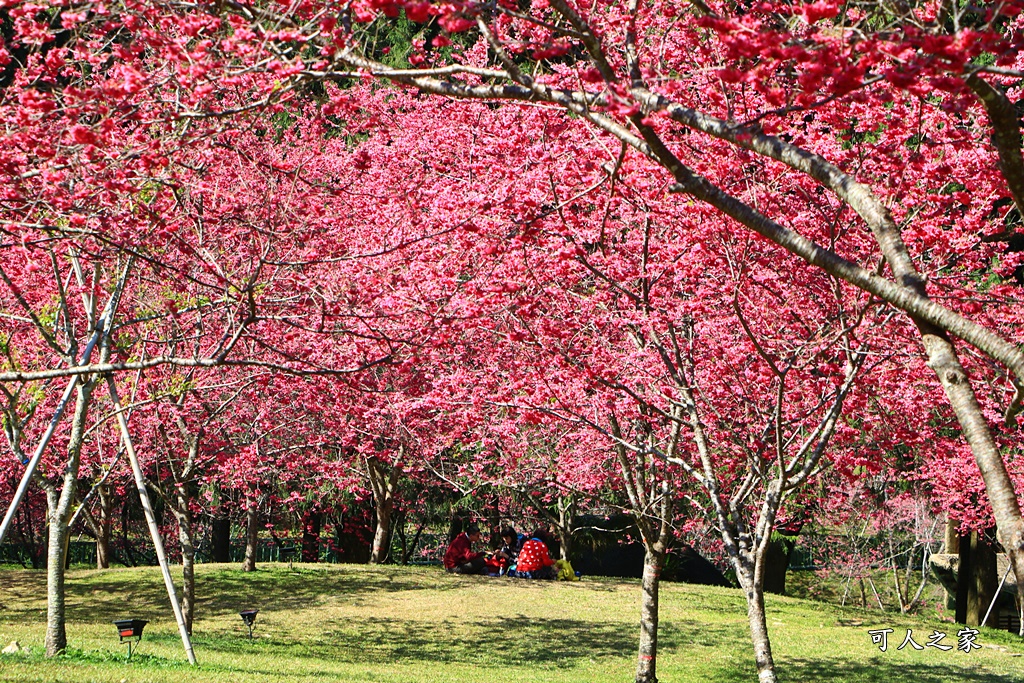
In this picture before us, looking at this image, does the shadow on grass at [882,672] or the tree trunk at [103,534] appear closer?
the shadow on grass at [882,672]

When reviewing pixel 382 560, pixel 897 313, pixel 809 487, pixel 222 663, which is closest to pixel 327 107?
pixel 897 313

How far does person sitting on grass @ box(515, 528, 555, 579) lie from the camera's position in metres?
18.6

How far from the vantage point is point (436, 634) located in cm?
1293

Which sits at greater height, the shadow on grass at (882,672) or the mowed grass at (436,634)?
the mowed grass at (436,634)

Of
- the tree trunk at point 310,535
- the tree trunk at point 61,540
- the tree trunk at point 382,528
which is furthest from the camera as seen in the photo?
the tree trunk at point 310,535

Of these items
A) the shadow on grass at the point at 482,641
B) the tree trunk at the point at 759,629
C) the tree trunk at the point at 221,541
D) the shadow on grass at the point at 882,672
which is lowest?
the shadow on grass at the point at 882,672

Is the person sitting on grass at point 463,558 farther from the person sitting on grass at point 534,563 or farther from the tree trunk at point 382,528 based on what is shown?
the tree trunk at point 382,528

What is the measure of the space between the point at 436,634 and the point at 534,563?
19.2ft

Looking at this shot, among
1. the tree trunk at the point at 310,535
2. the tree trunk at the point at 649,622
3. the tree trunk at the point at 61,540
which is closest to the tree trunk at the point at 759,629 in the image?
the tree trunk at the point at 649,622

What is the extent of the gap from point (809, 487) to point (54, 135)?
12.5m

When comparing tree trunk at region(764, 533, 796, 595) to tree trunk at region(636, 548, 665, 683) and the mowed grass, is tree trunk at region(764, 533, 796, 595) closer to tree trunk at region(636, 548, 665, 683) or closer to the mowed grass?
the mowed grass

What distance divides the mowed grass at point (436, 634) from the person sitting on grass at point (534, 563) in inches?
33.5

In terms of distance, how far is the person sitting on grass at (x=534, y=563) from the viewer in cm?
1858

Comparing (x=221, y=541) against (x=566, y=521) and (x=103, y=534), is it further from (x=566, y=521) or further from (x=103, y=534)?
(x=566, y=521)
